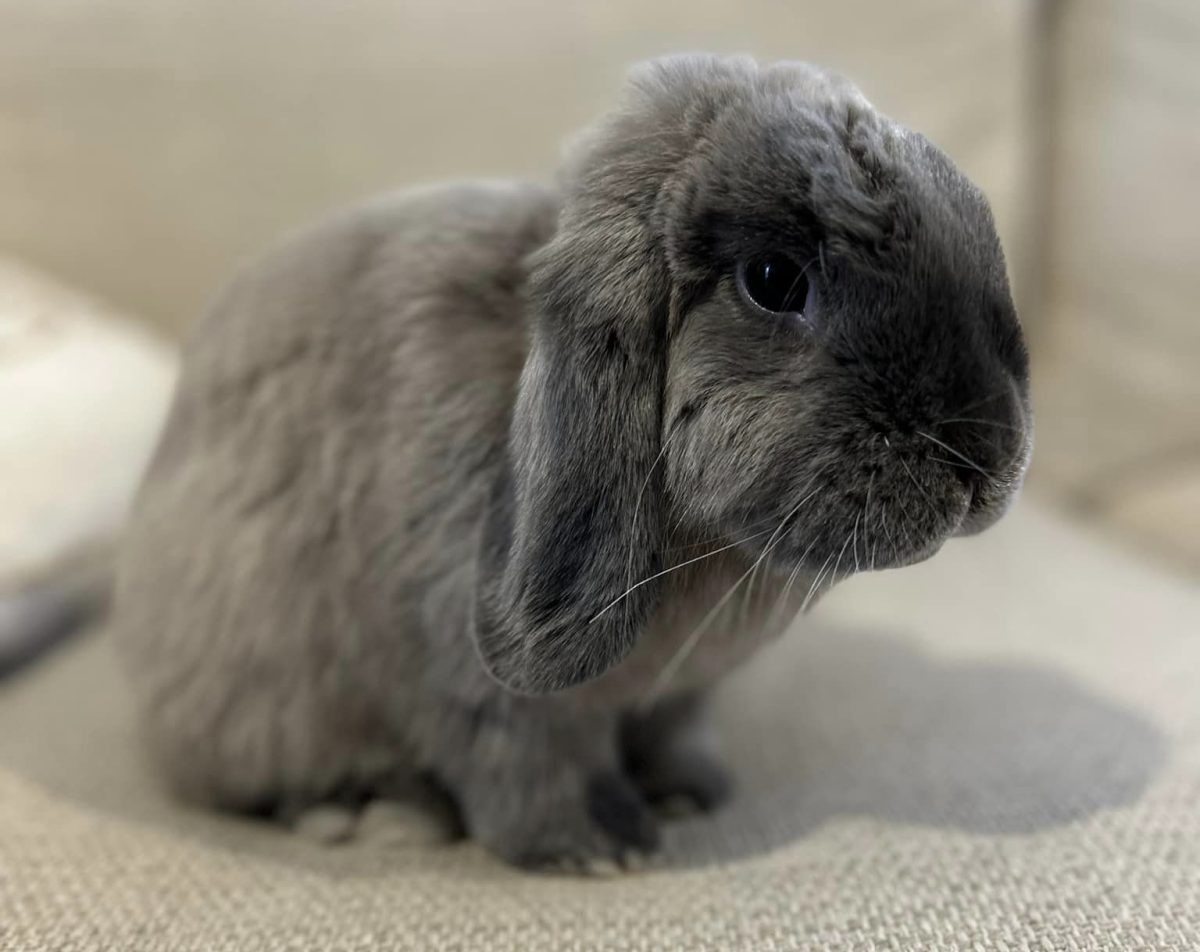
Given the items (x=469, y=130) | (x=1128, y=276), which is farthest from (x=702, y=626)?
(x=1128, y=276)

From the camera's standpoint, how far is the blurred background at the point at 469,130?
4.81ft

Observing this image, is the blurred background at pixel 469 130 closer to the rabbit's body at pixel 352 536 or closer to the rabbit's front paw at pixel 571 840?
the rabbit's body at pixel 352 536

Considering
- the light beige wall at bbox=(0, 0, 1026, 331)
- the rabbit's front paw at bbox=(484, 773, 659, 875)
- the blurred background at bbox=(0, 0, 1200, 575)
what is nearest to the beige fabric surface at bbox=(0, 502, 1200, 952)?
the rabbit's front paw at bbox=(484, 773, 659, 875)

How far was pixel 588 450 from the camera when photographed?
72 cm

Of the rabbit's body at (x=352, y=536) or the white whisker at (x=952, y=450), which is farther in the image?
the rabbit's body at (x=352, y=536)

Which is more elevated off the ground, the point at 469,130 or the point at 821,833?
the point at 469,130

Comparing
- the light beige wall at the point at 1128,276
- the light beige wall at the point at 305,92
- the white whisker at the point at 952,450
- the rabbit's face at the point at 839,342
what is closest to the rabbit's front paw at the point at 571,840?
the rabbit's face at the point at 839,342

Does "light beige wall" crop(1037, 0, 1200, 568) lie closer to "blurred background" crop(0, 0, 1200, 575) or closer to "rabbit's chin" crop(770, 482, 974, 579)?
"blurred background" crop(0, 0, 1200, 575)

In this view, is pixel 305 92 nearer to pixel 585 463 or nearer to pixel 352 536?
pixel 352 536

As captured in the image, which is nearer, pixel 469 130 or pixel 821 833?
pixel 821 833

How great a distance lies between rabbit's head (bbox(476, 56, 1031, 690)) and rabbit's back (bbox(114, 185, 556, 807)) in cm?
13

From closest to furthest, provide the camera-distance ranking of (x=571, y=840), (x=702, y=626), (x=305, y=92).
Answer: (x=702, y=626) → (x=571, y=840) → (x=305, y=92)

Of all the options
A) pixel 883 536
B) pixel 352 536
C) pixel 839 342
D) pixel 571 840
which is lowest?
pixel 571 840

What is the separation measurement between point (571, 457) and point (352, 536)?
29cm
